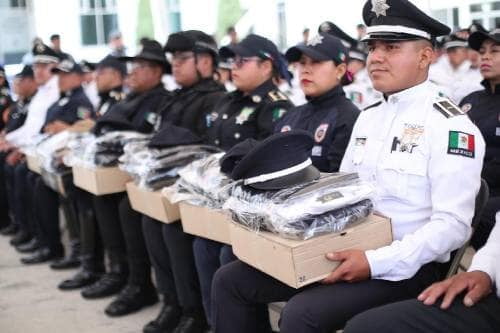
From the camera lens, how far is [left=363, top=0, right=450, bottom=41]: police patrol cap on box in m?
2.13

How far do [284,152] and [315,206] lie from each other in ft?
1.01

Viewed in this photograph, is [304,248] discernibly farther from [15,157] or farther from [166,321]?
[15,157]

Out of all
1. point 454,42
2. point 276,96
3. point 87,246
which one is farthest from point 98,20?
point 276,96

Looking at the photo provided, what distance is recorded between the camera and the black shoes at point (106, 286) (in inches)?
151

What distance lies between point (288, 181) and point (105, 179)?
1.67 metres

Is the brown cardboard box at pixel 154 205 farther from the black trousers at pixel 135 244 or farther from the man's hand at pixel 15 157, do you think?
the man's hand at pixel 15 157

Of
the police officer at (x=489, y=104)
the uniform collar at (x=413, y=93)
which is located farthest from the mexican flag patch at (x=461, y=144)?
the police officer at (x=489, y=104)

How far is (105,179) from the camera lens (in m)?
3.42

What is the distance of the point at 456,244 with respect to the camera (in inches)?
79.3

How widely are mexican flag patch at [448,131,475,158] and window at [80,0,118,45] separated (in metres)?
20.8

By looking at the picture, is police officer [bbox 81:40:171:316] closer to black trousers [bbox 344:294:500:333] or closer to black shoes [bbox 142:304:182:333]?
black shoes [bbox 142:304:182:333]

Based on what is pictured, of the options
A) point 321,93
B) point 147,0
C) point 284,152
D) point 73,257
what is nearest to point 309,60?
point 321,93

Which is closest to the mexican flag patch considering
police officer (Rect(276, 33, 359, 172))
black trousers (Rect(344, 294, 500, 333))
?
black trousers (Rect(344, 294, 500, 333))

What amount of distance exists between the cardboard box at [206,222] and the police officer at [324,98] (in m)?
0.58
